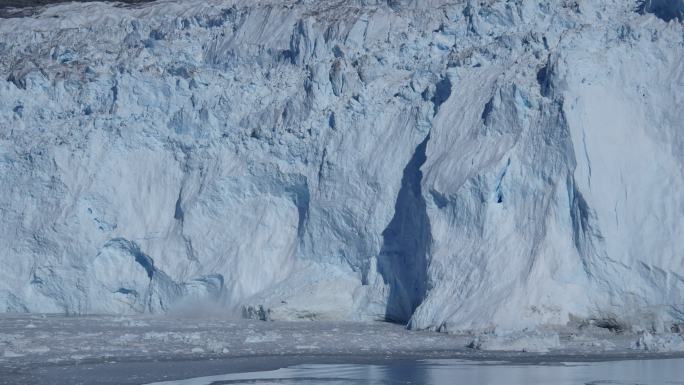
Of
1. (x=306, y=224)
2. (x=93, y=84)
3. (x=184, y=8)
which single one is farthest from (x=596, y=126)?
(x=184, y=8)

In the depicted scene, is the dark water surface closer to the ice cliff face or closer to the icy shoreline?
the icy shoreline

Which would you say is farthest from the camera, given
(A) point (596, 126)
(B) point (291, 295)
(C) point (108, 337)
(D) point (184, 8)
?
(D) point (184, 8)

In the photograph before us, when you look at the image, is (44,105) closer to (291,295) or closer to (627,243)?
(291,295)

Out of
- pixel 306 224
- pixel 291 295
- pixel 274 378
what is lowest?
pixel 274 378

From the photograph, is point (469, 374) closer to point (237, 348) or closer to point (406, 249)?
point (237, 348)

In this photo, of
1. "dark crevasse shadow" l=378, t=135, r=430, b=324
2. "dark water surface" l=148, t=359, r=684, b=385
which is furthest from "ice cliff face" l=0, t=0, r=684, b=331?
"dark water surface" l=148, t=359, r=684, b=385

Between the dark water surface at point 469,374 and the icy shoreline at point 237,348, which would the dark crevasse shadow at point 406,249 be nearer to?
the icy shoreline at point 237,348

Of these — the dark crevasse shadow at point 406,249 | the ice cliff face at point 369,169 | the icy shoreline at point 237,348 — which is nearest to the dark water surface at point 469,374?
the icy shoreline at point 237,348
